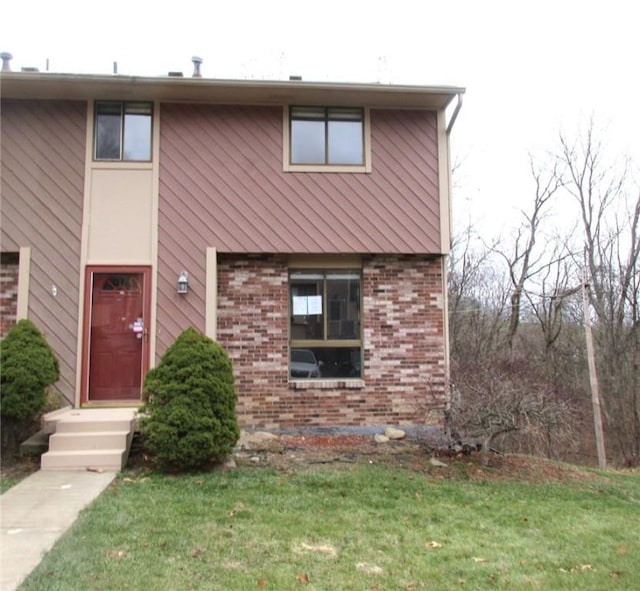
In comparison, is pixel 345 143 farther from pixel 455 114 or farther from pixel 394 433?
pixel 394 433

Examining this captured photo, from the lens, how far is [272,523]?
13.9 feet

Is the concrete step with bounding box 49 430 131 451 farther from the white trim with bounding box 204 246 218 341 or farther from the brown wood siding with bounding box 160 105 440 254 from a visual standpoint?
the brown wood siding with bounding box 160 105 440 254

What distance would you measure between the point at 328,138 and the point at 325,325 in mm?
2989

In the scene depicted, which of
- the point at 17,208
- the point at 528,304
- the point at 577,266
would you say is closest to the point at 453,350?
the point at 528,304

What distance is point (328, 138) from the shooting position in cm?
828

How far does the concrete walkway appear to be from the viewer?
11.1 feet

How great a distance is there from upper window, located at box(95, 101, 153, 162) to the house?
2 centimetres

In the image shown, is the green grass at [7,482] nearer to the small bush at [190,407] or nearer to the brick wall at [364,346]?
the small bush at [190,407]

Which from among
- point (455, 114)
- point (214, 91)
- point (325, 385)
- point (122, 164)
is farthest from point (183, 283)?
point (455, 114)

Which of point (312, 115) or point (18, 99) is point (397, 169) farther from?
point (18, 99)

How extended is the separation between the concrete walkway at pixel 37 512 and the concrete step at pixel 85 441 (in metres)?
0.40

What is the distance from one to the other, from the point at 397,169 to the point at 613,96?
11707 mm

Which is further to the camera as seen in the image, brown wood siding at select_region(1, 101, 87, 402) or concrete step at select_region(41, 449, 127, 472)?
brown wood siding at select_region(1, 101, 87, 402)

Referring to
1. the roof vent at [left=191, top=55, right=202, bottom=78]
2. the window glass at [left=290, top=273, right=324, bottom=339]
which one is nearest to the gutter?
the window glass at [left=290, top=273, right=324, bottom=339]
